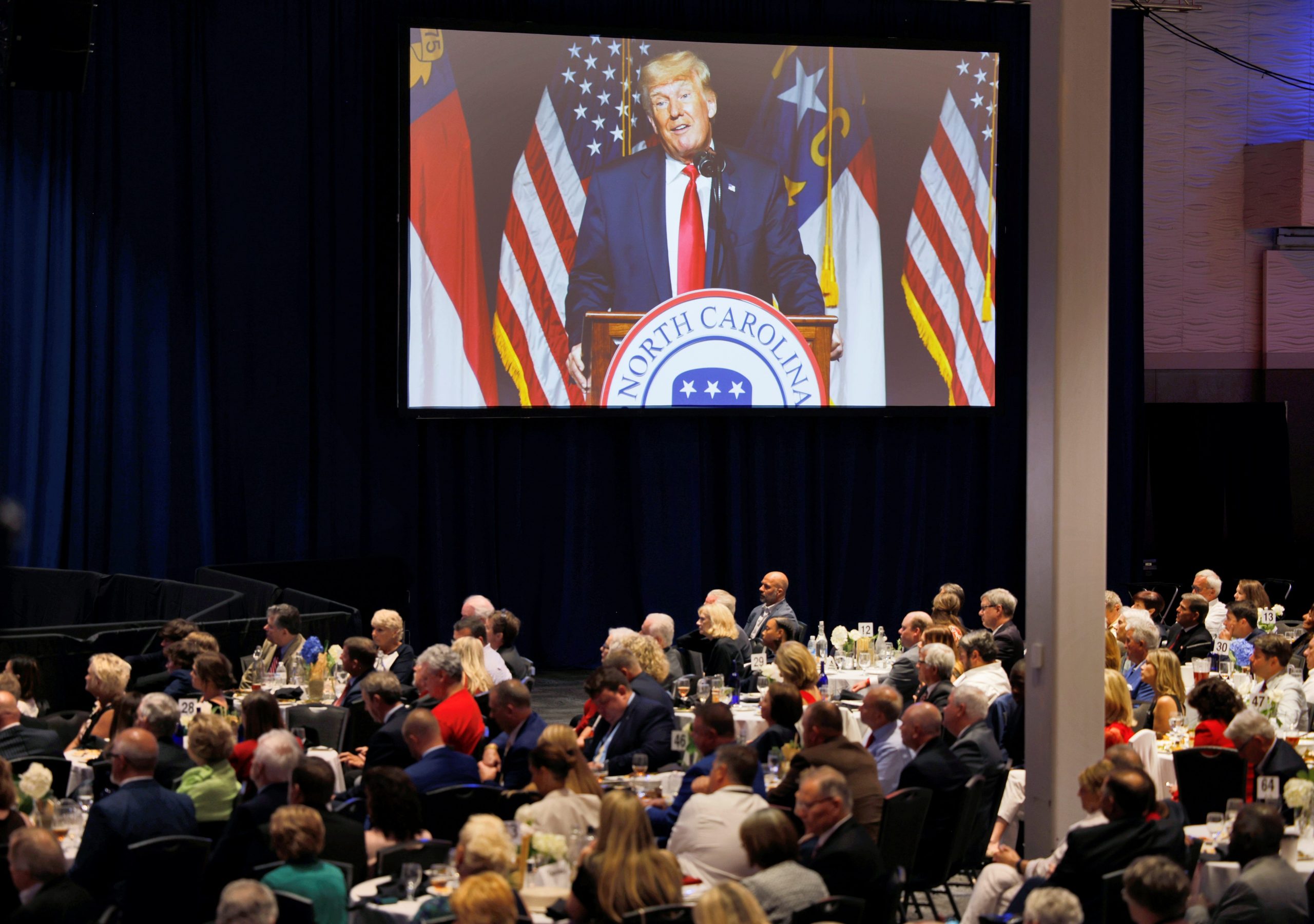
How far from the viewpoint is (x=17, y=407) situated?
13.3 meters

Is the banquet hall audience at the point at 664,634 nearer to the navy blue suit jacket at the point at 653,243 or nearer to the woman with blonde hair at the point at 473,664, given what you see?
the woman with blonde hair at the point at 473,664

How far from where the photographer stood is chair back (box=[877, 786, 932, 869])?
611 cm

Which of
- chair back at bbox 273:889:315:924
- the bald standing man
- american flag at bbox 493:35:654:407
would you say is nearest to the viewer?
chair back at bbox 273:889:315:924

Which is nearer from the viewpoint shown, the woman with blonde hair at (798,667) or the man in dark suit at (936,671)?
the woman with blonde hair at (798,667)

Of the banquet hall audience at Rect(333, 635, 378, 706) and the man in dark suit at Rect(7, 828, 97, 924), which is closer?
the man in dark suit at Rect(7, 828, 97, 924)

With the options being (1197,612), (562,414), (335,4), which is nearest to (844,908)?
→ (1197,612)

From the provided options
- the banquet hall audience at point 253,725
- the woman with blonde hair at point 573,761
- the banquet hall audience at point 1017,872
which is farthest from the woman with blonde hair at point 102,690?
the banquet hall audience at point 1017,872

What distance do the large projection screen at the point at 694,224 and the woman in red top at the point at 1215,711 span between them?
7.38 metres

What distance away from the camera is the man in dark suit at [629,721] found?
723cm

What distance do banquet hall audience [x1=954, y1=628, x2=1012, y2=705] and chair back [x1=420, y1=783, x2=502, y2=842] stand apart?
10.4 feet

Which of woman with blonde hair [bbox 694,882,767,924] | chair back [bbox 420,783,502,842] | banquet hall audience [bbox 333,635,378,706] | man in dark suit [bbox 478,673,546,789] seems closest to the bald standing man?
banquet hall audience [bbox 333,635,378,706]

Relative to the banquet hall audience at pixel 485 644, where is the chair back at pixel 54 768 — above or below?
below

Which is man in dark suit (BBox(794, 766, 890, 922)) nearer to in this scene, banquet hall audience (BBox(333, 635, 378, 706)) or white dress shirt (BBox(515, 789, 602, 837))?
white dress shirt (BBox(515, 789, 602, 837))

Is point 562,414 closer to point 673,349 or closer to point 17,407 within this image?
point 673,349
